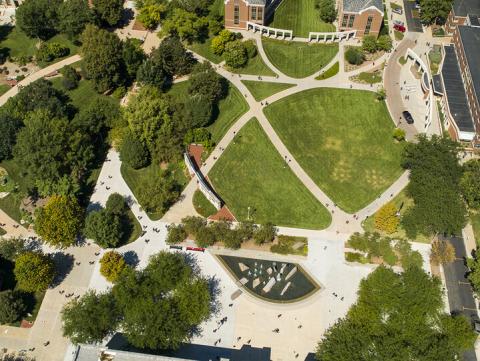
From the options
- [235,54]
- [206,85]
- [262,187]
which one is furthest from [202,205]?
[235,54]

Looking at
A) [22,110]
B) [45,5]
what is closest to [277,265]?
[22,110]

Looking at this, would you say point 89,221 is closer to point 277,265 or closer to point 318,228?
point 277,265

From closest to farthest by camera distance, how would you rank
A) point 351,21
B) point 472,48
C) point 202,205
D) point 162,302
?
point 162,302 → point 202,205 → point 472,48 → point 351,21

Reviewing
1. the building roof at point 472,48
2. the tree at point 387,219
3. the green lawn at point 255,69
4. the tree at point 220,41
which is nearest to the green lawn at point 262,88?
the green lawn at point 255,69

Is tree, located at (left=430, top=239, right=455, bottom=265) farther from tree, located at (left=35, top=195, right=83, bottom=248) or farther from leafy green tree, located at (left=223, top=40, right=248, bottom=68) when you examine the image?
tree, located at (left=35, top=195, right=83, bottom=248)

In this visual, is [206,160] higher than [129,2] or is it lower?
lower

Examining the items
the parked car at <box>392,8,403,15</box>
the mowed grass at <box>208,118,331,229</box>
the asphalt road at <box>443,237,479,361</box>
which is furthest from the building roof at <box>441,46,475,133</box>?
the mowed grass at <box>208,118,331,229</box>

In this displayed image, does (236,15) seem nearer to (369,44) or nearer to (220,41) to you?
(220,41)
